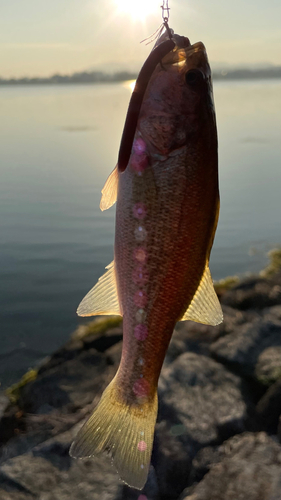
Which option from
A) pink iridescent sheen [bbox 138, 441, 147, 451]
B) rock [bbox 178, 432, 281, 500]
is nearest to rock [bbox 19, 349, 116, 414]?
rock [bbox 178, 432, 281, 500]

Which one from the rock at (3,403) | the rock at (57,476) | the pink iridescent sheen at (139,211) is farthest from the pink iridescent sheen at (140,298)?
the rock at (3,403)

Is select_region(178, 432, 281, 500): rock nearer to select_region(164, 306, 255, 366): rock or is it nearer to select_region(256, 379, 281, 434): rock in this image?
select_region(256, 379, 281, 434): rock

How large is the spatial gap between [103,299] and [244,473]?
9.43 feet

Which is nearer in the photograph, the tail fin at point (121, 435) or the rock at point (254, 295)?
the tail fin at point (121, 435)

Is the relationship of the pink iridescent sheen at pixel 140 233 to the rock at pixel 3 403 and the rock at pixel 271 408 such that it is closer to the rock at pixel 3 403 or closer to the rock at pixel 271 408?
the rock at pixel 271 408

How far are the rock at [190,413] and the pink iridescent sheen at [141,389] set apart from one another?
210 centimetres

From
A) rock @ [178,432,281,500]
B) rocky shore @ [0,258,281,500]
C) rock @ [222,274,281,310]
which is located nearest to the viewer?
rock @ [178,432,281,500]

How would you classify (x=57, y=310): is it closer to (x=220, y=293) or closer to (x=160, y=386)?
(x=220, y=293)

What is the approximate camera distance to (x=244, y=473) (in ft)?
15.3

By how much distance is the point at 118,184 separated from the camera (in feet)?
9.71

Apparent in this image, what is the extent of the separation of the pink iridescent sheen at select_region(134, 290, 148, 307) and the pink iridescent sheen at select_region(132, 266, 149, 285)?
0.07 metres

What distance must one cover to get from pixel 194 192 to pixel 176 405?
143 inches

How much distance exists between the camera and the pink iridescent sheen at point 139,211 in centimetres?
281

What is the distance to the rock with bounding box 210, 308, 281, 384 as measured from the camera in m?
6.35
